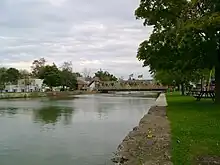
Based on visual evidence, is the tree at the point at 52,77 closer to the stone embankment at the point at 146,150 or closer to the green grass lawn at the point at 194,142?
the green grass lawn at the point at 194,142

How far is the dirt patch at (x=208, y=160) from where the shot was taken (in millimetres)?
8562

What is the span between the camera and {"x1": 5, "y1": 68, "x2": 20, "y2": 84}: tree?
114m

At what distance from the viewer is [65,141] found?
16.2 meters

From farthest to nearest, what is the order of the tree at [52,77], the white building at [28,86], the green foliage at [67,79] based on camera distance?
the white building at [28,86]
the green foliage at [67,79]
the tree at [52,77]

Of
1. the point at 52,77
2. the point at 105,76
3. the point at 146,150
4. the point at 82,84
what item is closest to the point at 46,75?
the point at 52,77

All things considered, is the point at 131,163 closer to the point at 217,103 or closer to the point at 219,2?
the point at 219,2

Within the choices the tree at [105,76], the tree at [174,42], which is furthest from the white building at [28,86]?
the tree at [174,42]

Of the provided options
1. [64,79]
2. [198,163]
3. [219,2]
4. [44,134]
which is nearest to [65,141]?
[44,134]

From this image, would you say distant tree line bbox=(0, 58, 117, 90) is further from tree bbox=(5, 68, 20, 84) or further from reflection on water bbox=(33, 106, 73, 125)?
reflection on water bbox=(33, 106, 73, 125)

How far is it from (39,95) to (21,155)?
80524mm

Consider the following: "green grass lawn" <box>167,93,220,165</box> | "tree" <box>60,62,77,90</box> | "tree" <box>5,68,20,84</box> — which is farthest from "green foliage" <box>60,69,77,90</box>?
"green grass lawn" <box>167,93,220,165</box>

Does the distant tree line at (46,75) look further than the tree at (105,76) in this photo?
No

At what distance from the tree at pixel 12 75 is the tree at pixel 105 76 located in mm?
61723

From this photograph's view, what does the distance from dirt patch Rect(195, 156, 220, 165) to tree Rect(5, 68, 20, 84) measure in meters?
108
